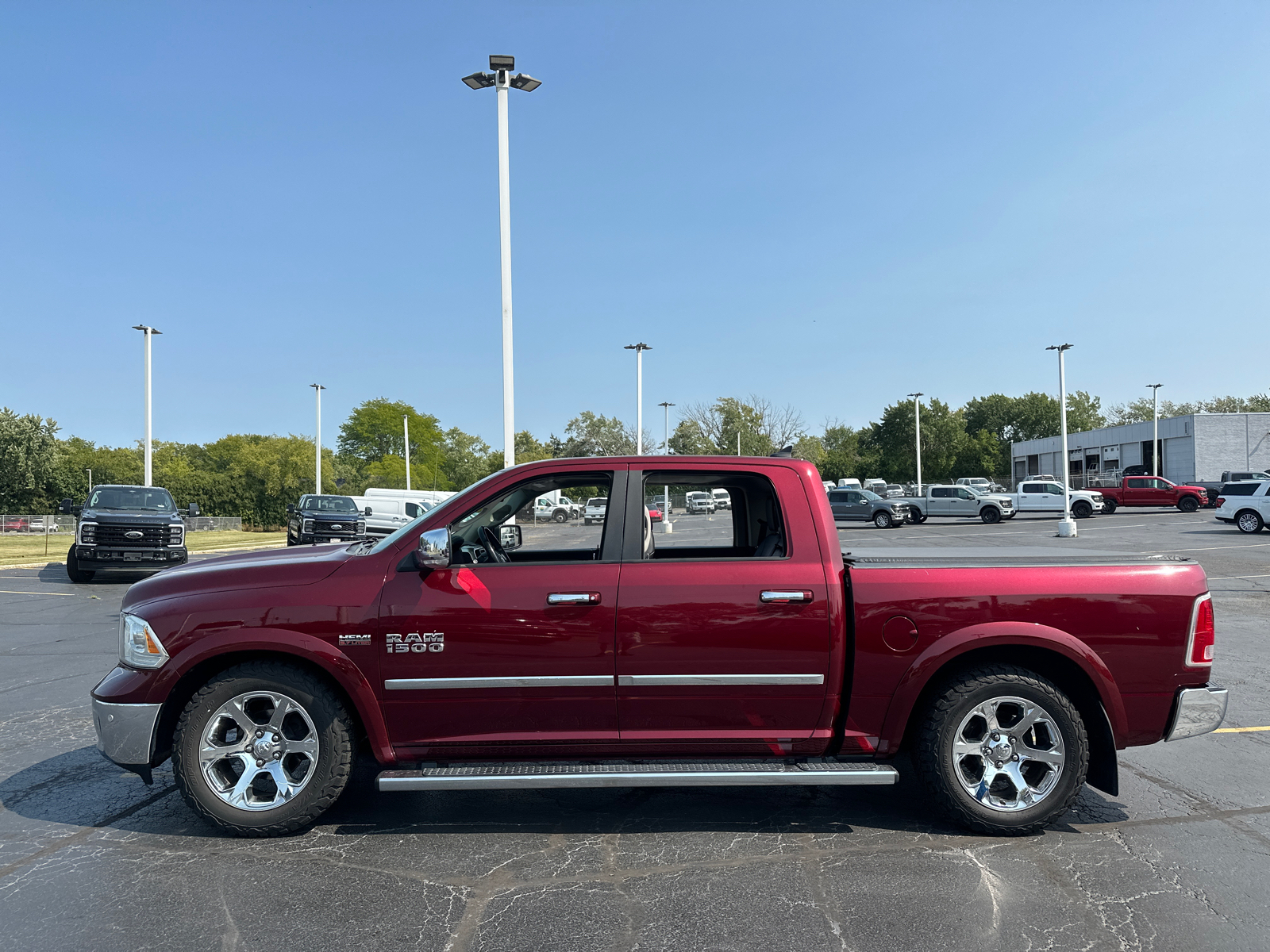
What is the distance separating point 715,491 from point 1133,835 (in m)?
2.76

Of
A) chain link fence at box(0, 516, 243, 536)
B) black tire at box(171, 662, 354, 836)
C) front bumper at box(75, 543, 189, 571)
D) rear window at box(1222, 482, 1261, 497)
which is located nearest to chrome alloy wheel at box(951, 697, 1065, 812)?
black tire at box(171, 662, 354, 836)

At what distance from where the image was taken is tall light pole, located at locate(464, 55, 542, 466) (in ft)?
48.1

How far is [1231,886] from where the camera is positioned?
358 cm

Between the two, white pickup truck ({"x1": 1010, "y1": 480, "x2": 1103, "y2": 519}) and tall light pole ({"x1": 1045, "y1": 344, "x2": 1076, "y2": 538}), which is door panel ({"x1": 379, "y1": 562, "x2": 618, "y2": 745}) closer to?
tall light pole ({"x1": 1045, "y1": 344, "x2": 1076, "y2": 538})

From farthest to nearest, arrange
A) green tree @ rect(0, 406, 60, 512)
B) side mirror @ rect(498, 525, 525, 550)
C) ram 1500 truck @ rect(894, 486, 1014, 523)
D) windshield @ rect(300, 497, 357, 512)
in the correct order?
green tree @ rect(0, 406, 60, 512), ram 1500 truck @ rect(894, 486, 1014, 523), windshield @ rect(300, 497, 357, 512), side mirror @ rect(498, 525, 525, 550)

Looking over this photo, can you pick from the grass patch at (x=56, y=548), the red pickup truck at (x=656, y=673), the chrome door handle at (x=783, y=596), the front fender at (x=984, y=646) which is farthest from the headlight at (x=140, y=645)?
the grass patch at (x=56, y=548)

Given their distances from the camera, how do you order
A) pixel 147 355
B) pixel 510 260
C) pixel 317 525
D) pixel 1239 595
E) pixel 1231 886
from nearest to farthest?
1. pixel 1231 886
2. pixel 1239 595
3. pixel 510 260
4. pixel 317 525
5. pixel 147 355

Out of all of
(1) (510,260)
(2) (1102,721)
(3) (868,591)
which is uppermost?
(1) (510,260)

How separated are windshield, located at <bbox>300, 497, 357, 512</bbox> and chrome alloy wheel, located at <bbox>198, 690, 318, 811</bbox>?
2538 cm

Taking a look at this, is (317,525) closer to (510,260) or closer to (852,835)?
(510,260)

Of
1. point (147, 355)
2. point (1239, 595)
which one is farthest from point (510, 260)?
point (147, 355)

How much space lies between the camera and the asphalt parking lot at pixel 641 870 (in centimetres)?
323

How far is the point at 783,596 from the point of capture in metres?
4.07

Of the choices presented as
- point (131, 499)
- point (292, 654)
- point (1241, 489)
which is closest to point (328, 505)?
point (131, 499)
